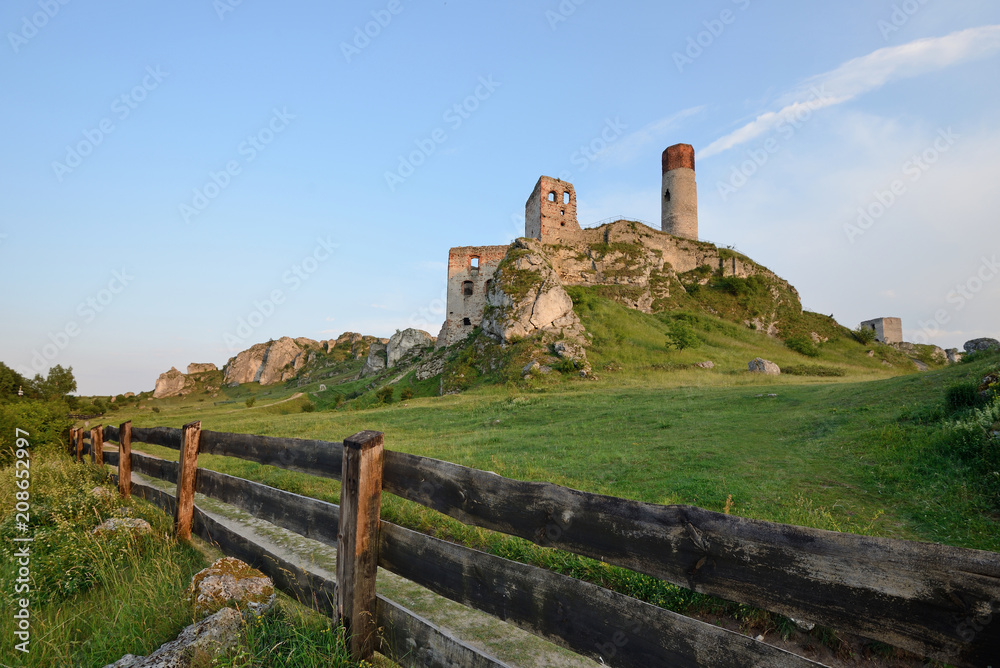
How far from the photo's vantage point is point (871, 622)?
1.77 meters

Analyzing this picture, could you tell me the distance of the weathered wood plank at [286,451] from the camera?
4.11 meters

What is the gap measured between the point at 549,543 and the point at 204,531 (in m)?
5.50

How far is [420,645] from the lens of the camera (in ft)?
10.4

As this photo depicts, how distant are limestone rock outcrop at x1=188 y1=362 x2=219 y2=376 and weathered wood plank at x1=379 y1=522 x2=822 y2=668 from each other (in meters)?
142

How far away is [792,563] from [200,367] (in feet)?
481

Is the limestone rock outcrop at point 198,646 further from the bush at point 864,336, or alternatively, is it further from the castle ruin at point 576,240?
the bush at point 864,336

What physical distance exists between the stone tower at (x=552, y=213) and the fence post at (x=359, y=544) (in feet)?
155

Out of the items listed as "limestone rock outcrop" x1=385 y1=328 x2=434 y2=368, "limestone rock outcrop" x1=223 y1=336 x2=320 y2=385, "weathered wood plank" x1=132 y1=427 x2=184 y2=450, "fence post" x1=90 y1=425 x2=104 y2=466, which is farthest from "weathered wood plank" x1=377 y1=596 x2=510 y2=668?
"limestone rock outcrop" x1=223 y1=336 x2=320 y2=385

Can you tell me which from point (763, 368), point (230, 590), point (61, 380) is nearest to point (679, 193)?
point (763, 368)

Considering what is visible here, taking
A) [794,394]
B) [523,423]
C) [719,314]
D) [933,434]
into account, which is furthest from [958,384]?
[719,314]

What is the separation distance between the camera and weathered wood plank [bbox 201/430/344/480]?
4109mm

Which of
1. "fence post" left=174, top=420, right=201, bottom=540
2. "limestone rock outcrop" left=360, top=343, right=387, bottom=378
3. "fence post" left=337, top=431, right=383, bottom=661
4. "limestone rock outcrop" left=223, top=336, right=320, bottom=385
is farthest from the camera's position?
"limestone rock outcrop" left=223, top=336, right=320, bottom=385

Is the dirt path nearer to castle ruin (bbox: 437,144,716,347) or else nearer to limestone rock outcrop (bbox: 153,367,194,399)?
castle ruin (bbox: 437,144,716,347)

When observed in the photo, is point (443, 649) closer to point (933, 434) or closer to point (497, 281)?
point (933, 434)
